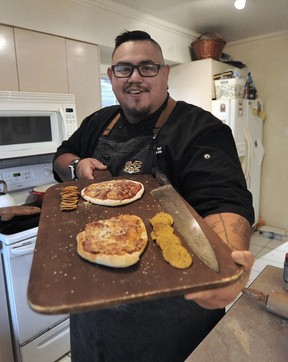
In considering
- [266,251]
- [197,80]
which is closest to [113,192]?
[197,80]

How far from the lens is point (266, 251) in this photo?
9.63ft

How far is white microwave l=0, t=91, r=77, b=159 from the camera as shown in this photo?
1545 millimetres

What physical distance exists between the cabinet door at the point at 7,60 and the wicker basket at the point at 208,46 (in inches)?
72.6

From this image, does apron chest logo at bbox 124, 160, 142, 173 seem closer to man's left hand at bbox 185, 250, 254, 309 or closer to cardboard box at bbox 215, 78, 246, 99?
man's left hand at bbox 185, 250, 254, 309

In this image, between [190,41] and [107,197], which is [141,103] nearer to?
[107,197]

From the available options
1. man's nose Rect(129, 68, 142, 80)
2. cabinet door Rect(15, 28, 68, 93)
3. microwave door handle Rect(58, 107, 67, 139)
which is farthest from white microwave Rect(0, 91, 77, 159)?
man's nose Rect(129, 68, 142, 80)

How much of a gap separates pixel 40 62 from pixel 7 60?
207mm

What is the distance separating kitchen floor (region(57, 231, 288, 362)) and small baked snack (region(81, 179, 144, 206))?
6.72 ft

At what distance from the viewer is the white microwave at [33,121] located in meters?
1.54

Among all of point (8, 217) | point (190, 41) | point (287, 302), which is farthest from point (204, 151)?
point (190, 41)

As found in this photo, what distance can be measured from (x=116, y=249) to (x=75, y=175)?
0.60 meters

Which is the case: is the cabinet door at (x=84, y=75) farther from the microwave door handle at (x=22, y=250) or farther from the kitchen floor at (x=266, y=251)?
the kitchen floor at (x=266, y=251)

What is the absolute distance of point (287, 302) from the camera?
778 millimetres

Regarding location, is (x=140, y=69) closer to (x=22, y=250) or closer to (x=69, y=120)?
(x=69, y=120)
